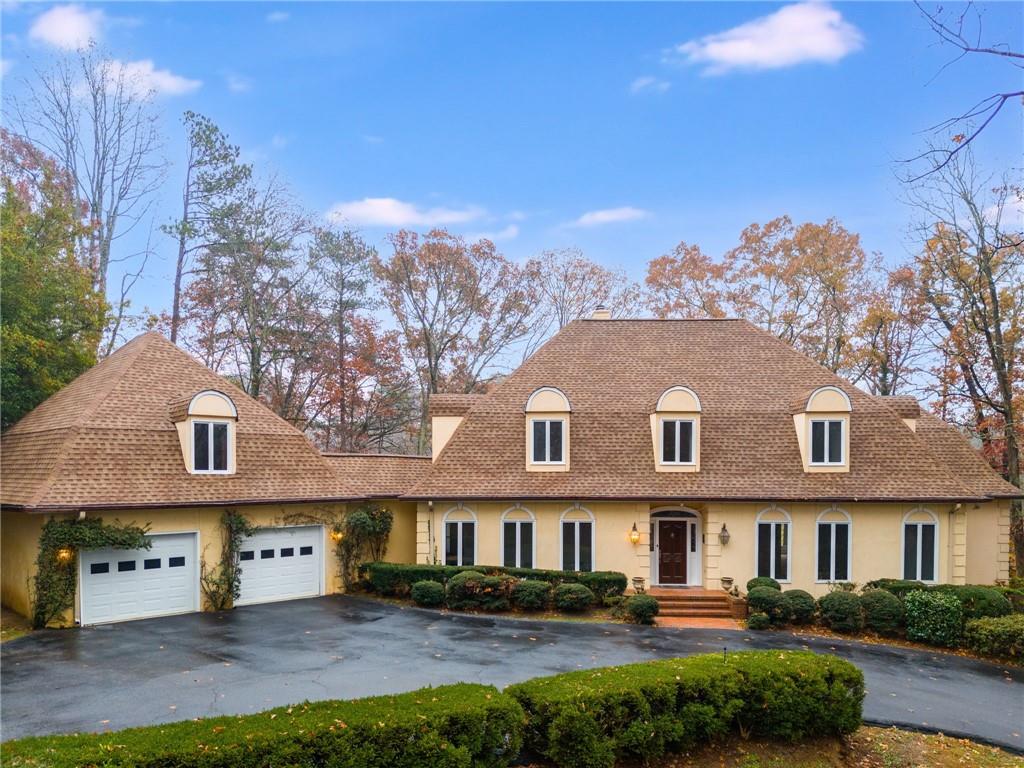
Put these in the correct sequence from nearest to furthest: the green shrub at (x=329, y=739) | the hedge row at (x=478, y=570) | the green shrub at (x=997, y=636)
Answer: the green shrub at (x=329, y=739) < the green shrub at (x=997, y=636) < the hedge row at (x=478, y=570)

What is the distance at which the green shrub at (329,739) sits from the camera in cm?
625

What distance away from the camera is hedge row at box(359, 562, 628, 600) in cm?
1839

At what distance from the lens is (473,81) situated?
15.7 m

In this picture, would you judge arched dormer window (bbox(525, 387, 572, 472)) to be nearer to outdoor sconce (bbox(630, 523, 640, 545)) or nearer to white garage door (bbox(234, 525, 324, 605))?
outdoor sconce (bbox(630, 523, 640, 545))

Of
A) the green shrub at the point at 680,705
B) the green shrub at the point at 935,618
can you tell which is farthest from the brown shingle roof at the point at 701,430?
the green shrub at the point at 680,705

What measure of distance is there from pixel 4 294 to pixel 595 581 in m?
18.6

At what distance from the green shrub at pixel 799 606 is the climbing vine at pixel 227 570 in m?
14.4

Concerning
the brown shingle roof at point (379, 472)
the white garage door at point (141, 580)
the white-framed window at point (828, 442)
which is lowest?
the white garage door at point (141, 580)

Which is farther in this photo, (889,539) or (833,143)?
(889,539)

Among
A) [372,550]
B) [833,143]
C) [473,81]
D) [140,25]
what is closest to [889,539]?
[833,143]

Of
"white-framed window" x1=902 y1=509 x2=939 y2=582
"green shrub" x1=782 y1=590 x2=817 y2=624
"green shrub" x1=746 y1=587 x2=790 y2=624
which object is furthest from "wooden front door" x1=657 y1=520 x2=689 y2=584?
"white-framed window" x1=902 y1=509 x2=939 y2=582

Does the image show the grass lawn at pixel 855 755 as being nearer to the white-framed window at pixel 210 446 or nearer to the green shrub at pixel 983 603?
the green shrub at pixel 983 603

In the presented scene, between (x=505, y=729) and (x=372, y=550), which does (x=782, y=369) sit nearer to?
(x=372, y=550)

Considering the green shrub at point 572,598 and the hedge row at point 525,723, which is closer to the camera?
the hedge row at point 525,723
